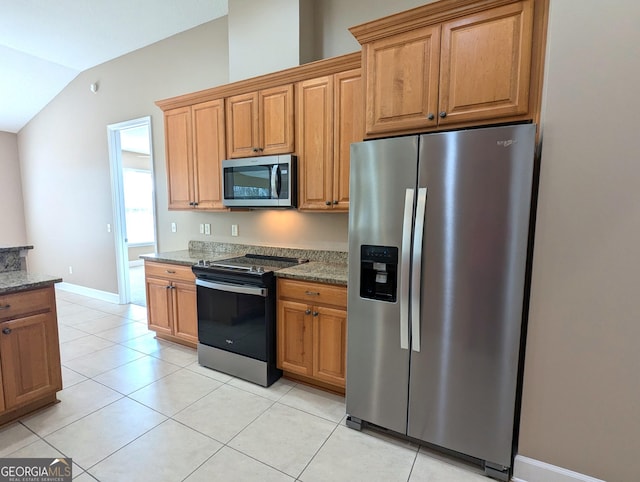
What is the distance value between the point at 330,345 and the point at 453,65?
1.95 m

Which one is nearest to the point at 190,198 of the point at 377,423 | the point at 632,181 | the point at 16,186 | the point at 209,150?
the point at 209,150

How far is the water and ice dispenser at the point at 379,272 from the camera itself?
5.92ft

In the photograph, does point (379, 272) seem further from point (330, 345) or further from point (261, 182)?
point (261, 182)

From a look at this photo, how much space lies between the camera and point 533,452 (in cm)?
161

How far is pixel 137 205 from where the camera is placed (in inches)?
299

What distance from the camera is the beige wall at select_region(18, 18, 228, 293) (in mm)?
3566

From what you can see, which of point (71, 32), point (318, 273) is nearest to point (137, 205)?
point (71, 32)

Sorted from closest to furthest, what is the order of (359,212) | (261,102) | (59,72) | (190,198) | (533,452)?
(533,452) < (359,212) < (261,102) < (190,198) < (59,72)

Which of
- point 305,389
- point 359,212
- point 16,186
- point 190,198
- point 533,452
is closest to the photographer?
point 533,452

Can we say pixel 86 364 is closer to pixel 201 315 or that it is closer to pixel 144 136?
pixel 201 315

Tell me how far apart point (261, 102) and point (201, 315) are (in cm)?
199

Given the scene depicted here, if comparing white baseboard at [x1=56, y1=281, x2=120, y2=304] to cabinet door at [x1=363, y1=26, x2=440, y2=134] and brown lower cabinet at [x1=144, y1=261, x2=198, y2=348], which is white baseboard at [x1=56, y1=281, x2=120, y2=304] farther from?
cabinet door at [x1=363, y1=26, x2=440, y2=134]

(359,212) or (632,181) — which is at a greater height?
(632,181)

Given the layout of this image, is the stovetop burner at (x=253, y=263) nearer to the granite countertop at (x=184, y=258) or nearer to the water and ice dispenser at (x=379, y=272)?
the granite countertop at (x=184, y=258)
